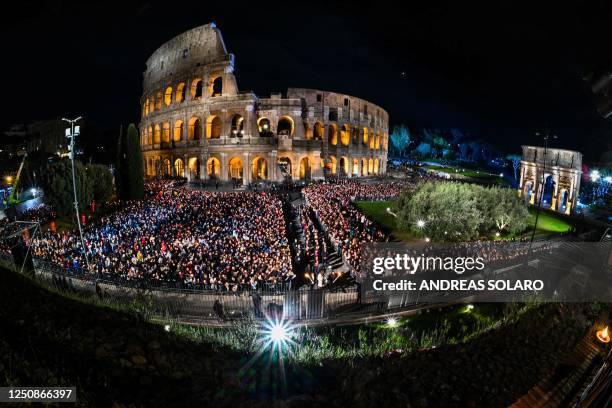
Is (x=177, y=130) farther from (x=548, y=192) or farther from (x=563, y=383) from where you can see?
(x=548, y=192)

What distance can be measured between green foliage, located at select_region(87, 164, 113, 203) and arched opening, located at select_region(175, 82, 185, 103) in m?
23.0

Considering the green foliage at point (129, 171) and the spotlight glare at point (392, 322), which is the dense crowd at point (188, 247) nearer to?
the spotlight glare at point (392, 322)

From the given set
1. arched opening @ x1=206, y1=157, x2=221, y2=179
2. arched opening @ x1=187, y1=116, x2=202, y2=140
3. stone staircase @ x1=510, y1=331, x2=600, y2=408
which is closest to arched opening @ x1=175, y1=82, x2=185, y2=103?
arched opening @ x1=187, y1=116, x2=202, y2=140

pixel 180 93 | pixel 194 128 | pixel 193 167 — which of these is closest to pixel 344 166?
pixel 193 167

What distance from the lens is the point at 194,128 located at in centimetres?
4750

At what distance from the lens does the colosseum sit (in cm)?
4009

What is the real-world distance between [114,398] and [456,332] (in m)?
9.90

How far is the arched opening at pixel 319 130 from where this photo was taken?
4767 centimetres

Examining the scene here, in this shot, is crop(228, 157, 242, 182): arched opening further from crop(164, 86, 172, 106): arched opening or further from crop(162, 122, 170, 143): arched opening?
crop(164, 86, 172, 106): arched opening

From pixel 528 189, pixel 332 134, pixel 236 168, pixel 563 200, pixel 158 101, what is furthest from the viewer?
pixel 332 134

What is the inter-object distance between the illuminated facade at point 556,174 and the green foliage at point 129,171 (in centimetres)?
3917

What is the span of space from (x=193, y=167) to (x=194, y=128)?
241 inches

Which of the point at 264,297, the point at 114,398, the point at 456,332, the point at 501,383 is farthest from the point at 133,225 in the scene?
the point at 501,383

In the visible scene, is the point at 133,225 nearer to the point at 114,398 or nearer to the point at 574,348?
the point at 114,398
